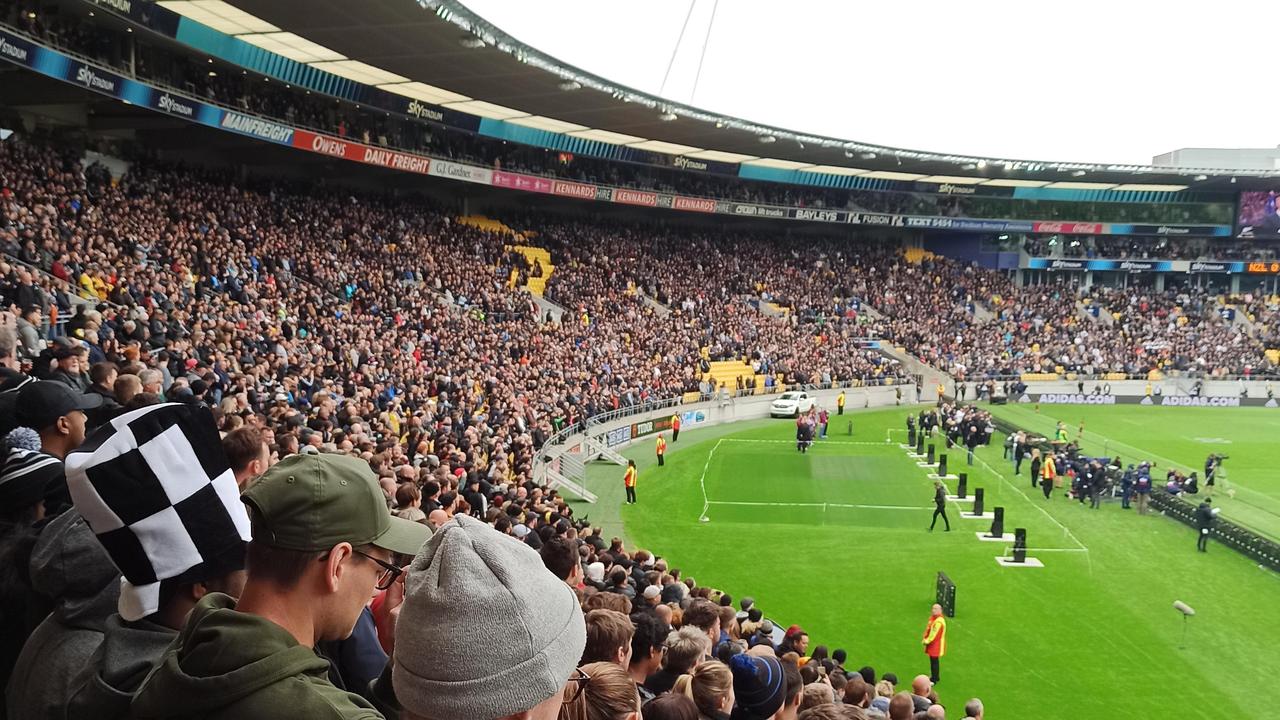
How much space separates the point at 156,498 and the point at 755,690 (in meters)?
3.15

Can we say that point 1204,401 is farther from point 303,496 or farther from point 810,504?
point 303,496

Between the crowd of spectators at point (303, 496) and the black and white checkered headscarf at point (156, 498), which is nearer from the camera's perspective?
the crowd of spectators at point (303, 496)

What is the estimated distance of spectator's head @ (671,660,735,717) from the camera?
4590 millimetres

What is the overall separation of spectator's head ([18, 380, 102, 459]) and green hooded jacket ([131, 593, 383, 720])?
2.82 metres

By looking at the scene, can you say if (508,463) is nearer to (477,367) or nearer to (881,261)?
(477,367)

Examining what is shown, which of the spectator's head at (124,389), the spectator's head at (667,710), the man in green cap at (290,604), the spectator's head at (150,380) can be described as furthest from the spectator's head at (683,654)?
the spectator's head at (150,380)

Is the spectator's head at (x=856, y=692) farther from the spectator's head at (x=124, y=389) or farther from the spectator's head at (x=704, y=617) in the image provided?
the spectator's head at (x=124, y=389)

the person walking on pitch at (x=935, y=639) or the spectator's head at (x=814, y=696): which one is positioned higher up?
the spectator's head at (x=814, y=696)

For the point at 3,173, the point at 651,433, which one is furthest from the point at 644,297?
the point at 3,173

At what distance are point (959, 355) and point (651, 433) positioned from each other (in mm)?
24964

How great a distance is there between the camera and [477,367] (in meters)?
26.9

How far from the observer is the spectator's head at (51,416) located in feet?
14.8

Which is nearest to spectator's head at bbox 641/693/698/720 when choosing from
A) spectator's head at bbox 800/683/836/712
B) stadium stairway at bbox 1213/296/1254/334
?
spectator's head at bbox 800/683/836/712

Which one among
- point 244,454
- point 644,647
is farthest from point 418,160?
point 244,454
